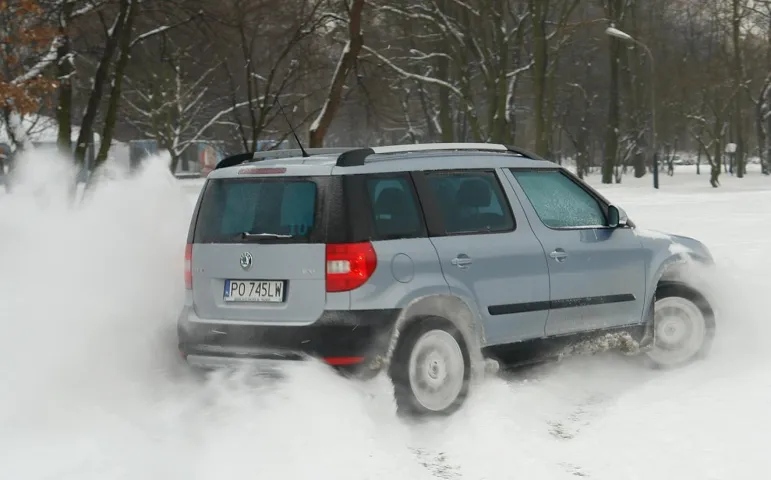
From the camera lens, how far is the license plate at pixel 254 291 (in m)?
6.66

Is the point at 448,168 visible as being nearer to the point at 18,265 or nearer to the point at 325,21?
the point at 18,265

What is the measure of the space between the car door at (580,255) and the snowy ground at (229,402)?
48 centimetres

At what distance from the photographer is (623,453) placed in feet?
19.7

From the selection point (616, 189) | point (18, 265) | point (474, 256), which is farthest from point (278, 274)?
point (616, 189)

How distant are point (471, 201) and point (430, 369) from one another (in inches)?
45.5

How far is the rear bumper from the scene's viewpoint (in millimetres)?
6457

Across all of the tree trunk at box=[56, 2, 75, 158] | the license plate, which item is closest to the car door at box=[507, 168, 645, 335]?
the license plate

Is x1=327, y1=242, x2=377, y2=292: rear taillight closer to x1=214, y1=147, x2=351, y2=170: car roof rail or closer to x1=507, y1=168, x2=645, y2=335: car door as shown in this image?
x1=214, y1=147, x2=351, y2=170: car roof rail

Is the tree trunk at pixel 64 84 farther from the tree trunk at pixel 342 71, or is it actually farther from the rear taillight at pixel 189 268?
the rear taillight at pixel 189 268

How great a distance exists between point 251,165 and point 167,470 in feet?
7.01

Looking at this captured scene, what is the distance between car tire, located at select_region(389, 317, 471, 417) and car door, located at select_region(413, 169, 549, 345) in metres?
0.27

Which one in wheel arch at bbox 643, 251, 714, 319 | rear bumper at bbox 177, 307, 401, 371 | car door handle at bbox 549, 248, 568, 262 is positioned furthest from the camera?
wheel arch at bbox 643, 251, 714, 319

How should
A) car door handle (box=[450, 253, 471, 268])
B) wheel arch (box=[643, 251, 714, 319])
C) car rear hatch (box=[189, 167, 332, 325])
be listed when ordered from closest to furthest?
1. car rear hatch (box=[189, 167, 332, 325])
2. car door handle (box=[450, 253, 471, 268])
3. wheel arch (box=[643, 251, 714, 319])

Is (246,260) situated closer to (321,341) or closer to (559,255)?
(321,341)
